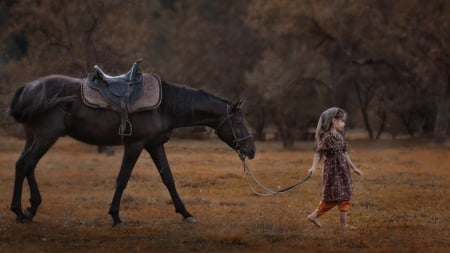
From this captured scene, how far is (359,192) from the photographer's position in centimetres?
1747

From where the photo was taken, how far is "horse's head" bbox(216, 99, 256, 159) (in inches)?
473

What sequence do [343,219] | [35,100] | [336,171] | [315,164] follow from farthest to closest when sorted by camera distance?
[35,100]
[343,219]
[336,171]
[315,164]

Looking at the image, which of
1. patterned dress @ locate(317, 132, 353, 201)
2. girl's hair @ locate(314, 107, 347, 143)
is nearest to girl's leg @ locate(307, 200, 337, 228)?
patterned dress @ locate(317, 132, 353, 201)

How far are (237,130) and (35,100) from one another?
11.2 feet

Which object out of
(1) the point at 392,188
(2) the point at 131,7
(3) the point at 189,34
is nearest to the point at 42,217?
(1) the point at 392,188

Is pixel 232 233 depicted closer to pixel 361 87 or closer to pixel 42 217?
pixel 42 217

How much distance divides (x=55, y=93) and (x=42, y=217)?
2.57m

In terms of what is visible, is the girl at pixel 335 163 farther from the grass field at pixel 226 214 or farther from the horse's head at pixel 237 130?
the horse's head at pixel 237 130

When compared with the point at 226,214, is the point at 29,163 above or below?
above

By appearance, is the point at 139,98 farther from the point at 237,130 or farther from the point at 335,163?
the point at 335,163

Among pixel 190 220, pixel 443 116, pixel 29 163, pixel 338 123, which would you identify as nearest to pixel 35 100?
pixel 29 163

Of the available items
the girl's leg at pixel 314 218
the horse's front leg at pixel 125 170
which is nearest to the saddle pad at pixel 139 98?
the horse's front leg at pixel 125 170

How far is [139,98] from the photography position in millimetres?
11492

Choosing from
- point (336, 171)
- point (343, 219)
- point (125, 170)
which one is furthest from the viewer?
point (125, 170)
